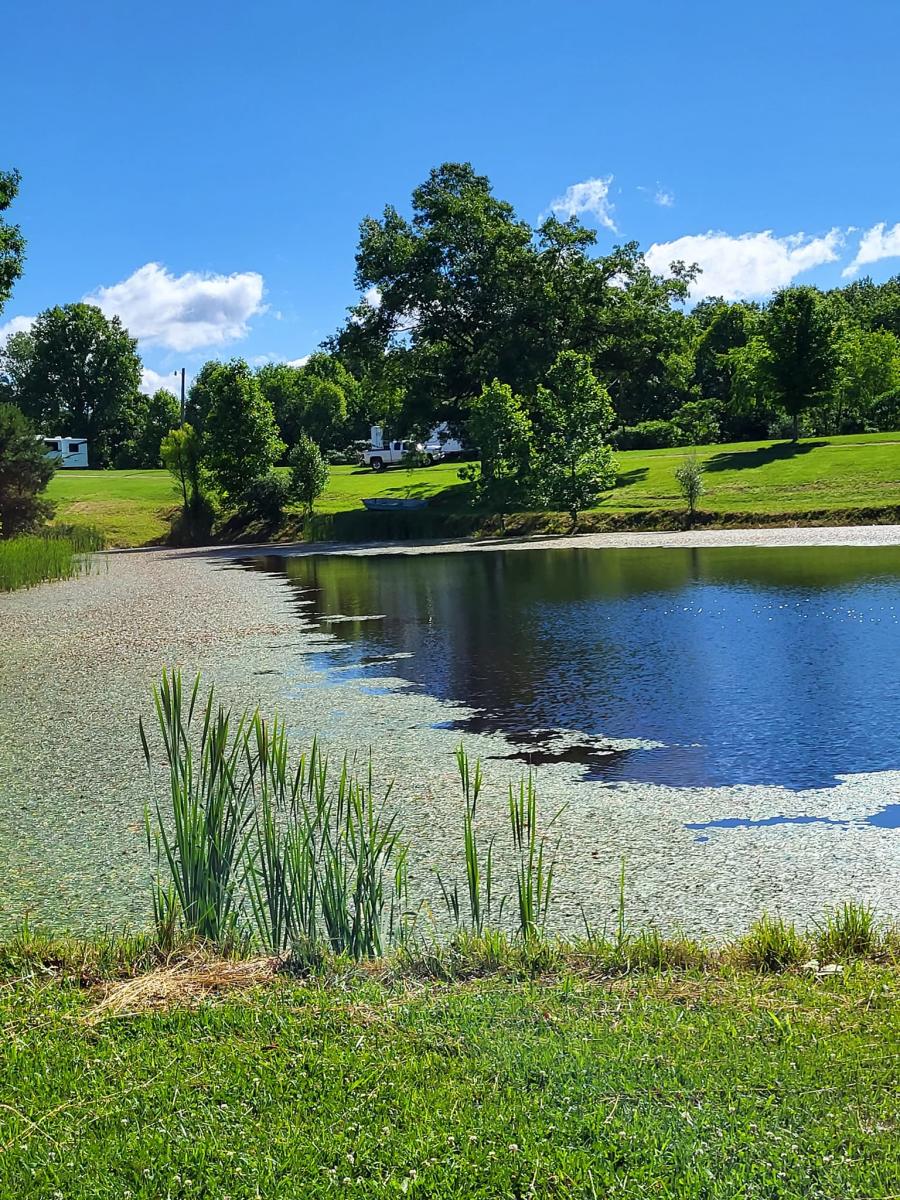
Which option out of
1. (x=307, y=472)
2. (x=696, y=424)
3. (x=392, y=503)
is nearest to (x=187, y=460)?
(x=307, y=472)

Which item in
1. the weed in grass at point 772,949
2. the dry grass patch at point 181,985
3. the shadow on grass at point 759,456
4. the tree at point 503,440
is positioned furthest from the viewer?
the shadow on grass at point 759,456

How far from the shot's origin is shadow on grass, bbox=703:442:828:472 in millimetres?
37156

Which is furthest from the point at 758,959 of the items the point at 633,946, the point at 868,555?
the point at 868,555

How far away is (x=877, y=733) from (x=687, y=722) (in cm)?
159

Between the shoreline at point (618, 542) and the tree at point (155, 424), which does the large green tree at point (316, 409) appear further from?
the shoreline at point (618, 542)

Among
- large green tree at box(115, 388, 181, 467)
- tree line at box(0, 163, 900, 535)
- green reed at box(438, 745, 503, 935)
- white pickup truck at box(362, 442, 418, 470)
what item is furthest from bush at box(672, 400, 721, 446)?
green reed at box(438, 745, 503, 935)

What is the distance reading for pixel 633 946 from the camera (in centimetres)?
453

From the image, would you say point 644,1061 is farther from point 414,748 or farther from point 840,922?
point 414,748

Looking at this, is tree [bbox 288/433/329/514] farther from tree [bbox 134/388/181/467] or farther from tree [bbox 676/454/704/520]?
tree [bbox 134/388/181/467]

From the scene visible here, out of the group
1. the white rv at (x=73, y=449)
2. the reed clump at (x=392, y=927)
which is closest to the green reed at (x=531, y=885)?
the reed clump at (x=392, y=927)

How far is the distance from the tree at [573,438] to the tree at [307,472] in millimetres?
10228

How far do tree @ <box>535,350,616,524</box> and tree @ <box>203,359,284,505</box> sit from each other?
1422 centimetres

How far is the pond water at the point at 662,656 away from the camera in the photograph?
866 cm

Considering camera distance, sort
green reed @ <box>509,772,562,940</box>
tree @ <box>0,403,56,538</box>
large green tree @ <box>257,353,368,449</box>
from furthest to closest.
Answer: large green tree @ <box>257,353,368,449</box>
tree @ <box>0,403,56,538</box>
green reed @ <box>509,772,562,940</box>
